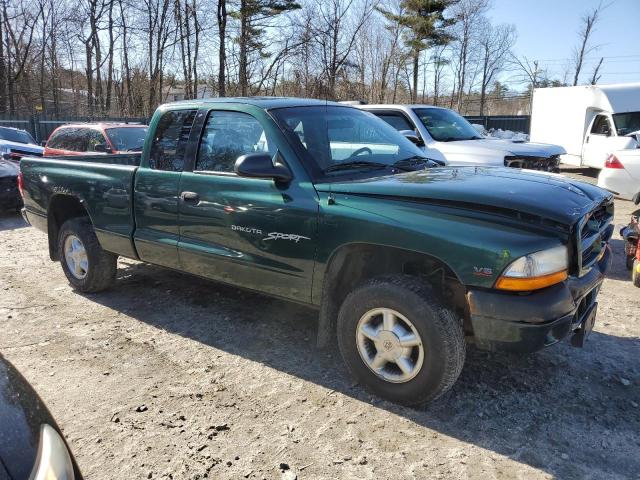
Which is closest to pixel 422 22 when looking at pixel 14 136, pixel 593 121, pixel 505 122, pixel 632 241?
pixel 505 122

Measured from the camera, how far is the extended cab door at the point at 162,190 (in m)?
4.21

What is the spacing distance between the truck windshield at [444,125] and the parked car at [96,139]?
557cm

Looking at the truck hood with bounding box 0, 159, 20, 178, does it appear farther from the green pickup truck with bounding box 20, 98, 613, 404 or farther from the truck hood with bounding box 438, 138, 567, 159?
the truck hood with bounding box 438, 138, 567, 159

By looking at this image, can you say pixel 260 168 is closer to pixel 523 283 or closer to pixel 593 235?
pixel 523 283

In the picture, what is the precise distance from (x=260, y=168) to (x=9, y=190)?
843 cm

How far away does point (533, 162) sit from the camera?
819 centimetres

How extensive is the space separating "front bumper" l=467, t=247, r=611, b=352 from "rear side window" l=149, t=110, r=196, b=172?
2.61 metres

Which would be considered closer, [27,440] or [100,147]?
[27,440]

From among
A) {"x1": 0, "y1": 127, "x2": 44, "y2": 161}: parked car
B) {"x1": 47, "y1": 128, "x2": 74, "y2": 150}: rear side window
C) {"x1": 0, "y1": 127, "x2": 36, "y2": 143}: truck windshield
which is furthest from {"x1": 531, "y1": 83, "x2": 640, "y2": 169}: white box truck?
{"x1": 0, "y1": 127, "x2": 36, "y2": 143}: truck windshield

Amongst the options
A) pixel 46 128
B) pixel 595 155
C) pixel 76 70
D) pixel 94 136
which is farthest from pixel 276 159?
pixel 76 70

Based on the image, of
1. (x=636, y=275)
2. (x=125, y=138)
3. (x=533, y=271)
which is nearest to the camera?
(x=533, y=271)

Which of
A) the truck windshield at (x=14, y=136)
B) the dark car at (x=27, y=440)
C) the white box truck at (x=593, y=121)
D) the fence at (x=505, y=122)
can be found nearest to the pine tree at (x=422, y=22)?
the fence at (x=505, y=122)

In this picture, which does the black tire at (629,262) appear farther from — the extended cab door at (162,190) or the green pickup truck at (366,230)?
the extended cab door at (162,190)

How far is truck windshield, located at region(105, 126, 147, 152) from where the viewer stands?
34.0 ft
